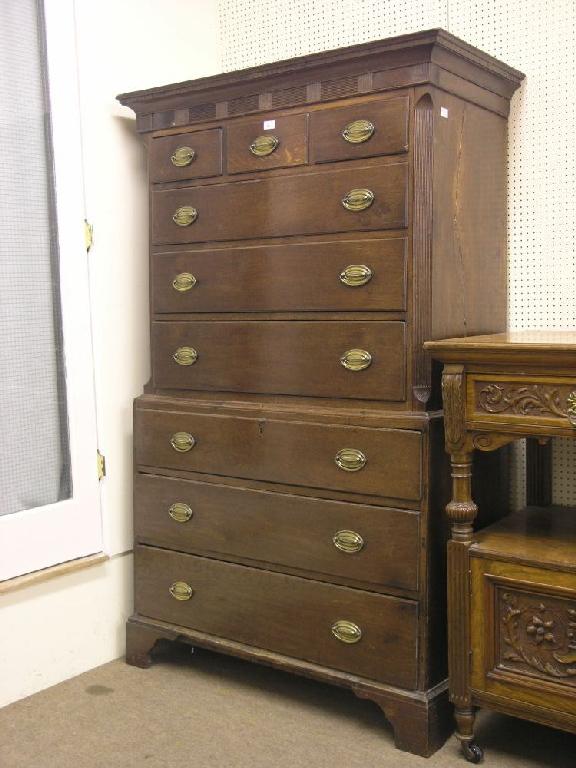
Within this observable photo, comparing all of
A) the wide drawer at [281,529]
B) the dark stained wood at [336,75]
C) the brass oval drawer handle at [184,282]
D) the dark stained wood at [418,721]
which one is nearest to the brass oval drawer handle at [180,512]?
the wide drawer at [281,529]

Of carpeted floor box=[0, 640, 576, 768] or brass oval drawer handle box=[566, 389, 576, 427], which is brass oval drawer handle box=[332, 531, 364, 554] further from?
brass oval drawer handle box=[566, 389, 576, 427]

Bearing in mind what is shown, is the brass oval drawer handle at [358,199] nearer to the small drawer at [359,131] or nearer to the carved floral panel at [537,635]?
the small drawer at [359,131]

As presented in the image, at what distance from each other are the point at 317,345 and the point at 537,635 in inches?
42.9

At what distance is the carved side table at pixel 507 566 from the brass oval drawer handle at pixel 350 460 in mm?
304

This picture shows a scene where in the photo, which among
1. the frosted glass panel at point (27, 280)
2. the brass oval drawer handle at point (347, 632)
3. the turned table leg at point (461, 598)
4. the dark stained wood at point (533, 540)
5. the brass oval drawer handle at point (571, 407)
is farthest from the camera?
the frosted glass panel at point (27, 280)

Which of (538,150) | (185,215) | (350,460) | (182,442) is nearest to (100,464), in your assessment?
(182,442)

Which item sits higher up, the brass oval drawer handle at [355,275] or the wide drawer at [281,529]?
the brass oval drawer handle at [355,275]

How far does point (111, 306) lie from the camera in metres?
3.48

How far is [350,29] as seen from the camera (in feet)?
11.8

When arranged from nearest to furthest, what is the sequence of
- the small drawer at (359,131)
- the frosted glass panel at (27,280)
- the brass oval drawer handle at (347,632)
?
1. the small drawer at (359,131)
2. the brass oval drawer handle at (347,632)
3. the frosted glass panel at (27,280)

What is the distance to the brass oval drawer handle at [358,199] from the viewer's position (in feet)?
9.15

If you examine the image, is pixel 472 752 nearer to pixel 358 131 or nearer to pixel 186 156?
pixel 358 131

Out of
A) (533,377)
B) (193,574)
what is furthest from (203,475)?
(533,377)

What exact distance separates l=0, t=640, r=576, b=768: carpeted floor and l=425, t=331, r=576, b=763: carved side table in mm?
246
